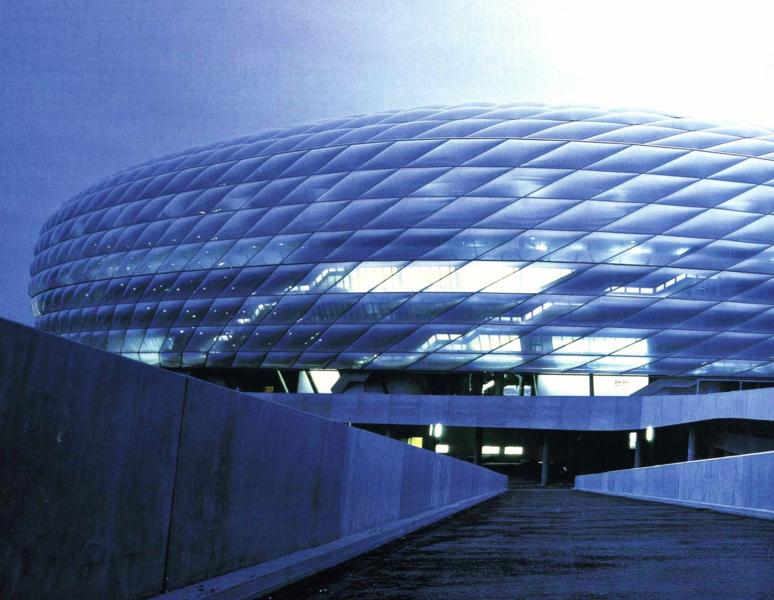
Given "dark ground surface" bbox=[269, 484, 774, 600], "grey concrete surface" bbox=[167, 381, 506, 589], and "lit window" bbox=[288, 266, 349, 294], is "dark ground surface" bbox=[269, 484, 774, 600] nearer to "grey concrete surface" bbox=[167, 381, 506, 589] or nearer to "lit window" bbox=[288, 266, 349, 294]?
"grey concrete surface" bbox=[167, 381, 506, 589]

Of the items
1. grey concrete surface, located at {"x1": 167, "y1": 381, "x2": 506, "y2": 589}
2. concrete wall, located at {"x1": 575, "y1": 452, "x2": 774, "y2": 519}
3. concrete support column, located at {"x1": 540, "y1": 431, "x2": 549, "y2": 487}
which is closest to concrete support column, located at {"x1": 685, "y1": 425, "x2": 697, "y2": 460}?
concrete support column, located at {"x1": 540, "y1": 431, "x2": 549, "y2": 487}

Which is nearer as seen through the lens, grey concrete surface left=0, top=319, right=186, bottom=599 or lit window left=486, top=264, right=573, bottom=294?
grey concrete surface left=0, top=319, right=186, bottom=599

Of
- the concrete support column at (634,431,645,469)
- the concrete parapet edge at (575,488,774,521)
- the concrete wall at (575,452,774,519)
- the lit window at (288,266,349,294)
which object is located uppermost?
the lit window at (288,266,349,294)

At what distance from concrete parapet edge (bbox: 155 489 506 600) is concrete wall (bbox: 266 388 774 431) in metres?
31.9

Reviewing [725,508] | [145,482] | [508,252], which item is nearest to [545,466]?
[508,252]

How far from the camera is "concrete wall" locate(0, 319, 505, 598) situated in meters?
3.41

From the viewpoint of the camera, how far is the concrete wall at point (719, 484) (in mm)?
12484

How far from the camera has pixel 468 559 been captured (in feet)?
23.7

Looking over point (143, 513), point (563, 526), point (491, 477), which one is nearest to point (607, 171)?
point (491, 477)

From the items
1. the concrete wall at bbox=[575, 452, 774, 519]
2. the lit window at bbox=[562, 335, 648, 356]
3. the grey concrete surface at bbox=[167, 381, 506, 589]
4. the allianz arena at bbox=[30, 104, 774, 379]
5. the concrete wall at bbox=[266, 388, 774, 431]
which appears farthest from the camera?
the lit window at bbox=[562, 335, 648, 356]

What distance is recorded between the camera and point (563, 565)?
6.77 metres

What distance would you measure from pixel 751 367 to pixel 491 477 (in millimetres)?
18696

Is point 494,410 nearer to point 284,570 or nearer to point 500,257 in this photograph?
point 500,257

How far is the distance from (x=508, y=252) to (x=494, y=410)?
739 centimetres
